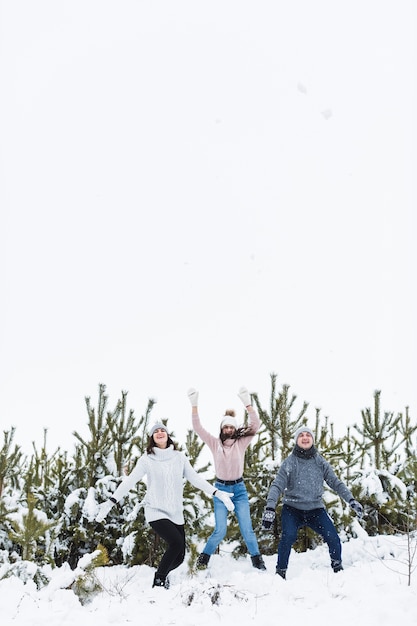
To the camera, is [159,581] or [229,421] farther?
[229,421]

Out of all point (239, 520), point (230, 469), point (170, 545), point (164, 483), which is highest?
point (230, 469)

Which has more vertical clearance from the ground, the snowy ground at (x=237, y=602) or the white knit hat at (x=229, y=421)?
the white knit hat at (x=229, y=421)

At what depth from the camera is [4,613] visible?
13.8ft

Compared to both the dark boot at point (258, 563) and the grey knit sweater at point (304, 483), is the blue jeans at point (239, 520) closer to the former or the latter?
the dark boot at point (258, 563)

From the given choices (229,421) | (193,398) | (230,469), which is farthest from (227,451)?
(193,398)

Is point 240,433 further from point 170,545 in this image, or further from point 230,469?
point 170,545

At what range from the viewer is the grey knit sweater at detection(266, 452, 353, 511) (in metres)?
5.90

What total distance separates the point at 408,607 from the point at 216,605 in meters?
1.48

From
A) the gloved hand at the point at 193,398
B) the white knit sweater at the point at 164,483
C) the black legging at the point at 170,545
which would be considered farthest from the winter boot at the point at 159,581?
the gloved hand at the point at 193,398

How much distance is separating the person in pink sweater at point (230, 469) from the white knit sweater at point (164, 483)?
44cm

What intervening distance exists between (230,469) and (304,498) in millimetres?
916

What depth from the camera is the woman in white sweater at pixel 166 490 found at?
5.41 metres

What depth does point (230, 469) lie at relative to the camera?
6305mm

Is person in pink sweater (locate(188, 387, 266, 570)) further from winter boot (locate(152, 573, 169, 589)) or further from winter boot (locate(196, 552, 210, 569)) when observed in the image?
winter boot (locate(152, 573, 169, 589))
